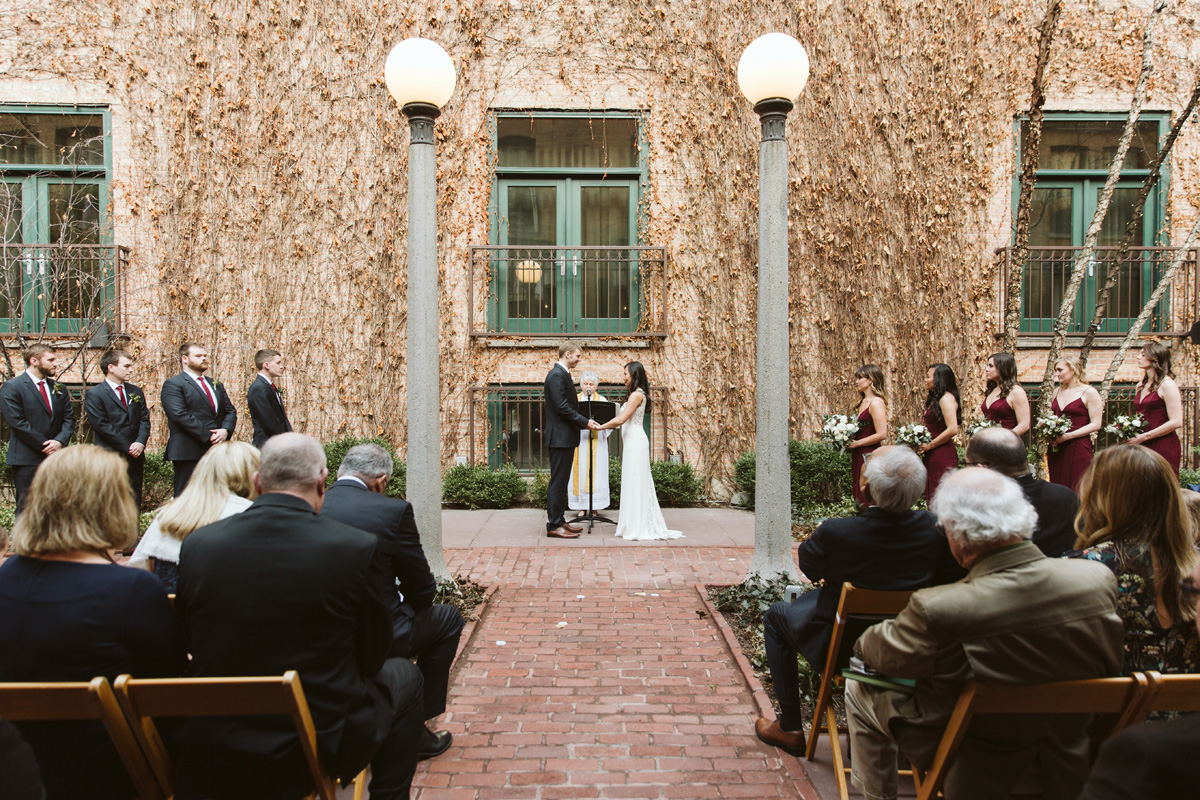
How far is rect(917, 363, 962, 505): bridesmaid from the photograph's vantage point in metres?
6.93

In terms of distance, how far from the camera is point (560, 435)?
8.00 m

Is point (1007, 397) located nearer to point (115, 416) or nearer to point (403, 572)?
point (403, 572)

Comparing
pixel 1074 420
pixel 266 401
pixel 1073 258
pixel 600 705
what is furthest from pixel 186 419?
pixel 1073 258

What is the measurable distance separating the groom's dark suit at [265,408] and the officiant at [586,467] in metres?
3.31

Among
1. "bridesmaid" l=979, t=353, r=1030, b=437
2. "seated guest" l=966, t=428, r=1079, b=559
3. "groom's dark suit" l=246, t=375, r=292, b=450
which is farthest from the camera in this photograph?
"groom's dark suit" l=246, t=375, r=292, b=450

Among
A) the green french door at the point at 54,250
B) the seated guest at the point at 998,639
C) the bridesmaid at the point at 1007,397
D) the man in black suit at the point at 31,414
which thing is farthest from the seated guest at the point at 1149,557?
the green french door at the point at 54,250

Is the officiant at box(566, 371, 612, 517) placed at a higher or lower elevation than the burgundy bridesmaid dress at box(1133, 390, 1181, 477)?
lower

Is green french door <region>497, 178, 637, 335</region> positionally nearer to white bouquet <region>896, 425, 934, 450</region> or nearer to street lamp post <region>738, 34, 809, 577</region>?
white bouquet <region>896, 425, 934, 450</region>

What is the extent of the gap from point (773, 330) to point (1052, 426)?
11.7 feet

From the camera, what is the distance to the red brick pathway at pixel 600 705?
10.0ft

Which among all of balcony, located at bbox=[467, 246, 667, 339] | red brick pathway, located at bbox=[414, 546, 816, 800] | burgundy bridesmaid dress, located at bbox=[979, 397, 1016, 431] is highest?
balcony, located at bbox=[467, 246, 667, 339]

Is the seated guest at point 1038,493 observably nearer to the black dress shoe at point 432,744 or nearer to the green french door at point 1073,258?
the black dress shoe at point 432,744

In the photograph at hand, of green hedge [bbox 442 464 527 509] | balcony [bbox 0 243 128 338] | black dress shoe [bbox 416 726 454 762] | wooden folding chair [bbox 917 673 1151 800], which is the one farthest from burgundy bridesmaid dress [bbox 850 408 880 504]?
balcony [bbox 0 243 128 338]

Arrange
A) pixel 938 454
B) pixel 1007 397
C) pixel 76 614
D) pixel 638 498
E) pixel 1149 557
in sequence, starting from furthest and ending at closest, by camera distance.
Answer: pixel 638 498
pixel 938 454
pixel 1007 397
pixel 1149 557
pixel 76 614
